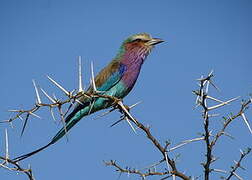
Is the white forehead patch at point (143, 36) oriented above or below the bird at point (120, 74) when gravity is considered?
above

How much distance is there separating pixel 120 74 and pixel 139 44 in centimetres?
63

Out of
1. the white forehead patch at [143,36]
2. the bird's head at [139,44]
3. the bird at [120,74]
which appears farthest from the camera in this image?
the white forehead patch at [143,36]

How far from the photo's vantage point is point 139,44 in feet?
17.6

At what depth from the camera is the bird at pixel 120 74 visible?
4426 millimetres

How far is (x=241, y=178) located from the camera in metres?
1.87

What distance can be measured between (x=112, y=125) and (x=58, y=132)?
132 cm

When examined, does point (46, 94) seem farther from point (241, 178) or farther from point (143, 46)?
point (143, 46)

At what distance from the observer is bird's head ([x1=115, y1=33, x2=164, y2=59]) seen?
5.29m

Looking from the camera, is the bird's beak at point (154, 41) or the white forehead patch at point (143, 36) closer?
the bird's beak at point (154, 41)

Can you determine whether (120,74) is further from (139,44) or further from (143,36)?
(143,36)

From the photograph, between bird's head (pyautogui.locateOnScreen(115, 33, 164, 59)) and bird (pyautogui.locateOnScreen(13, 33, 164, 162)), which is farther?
bird's head (pyautogui.locateOnScreen(115, 33, 164, 59))

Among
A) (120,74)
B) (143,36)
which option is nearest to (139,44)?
(143,36)

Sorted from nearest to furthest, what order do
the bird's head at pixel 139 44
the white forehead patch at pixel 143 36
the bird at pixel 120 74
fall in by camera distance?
the bird at pixel 120 74
the bird's head at pixel 139 44
the white forehead patch at pixel 143 36

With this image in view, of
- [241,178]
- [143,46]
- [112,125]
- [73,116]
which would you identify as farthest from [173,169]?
[143,46]
